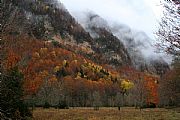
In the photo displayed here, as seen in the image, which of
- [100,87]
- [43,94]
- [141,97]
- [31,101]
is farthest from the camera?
[100,87]

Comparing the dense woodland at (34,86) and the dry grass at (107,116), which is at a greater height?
the dense woodland at (34,86)

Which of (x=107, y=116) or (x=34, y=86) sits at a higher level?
(x=34, y=86)

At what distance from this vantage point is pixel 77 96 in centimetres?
13612

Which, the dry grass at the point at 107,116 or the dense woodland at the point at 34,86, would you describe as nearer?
the dense woodland at the point at 34,86

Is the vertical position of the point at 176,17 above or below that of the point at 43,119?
above

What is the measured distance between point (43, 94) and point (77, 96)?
40944 mm

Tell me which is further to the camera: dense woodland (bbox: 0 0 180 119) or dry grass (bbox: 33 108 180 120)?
dry grass (bbox: 33 108 180 120)

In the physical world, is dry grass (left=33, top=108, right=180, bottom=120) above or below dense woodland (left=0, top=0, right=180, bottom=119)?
below

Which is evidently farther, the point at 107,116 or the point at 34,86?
the point at 34,86

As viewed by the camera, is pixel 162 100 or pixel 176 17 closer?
pixel 176 17

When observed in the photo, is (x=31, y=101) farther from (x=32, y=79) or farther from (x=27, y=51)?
(x=27, y=51)

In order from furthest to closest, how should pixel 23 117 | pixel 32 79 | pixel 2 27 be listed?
pixel 32 79, pixel 23 117, pixel 2 27

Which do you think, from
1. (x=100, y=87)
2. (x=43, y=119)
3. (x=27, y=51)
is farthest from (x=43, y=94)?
(x=100, y=87)

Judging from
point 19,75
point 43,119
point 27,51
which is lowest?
point 43,119
